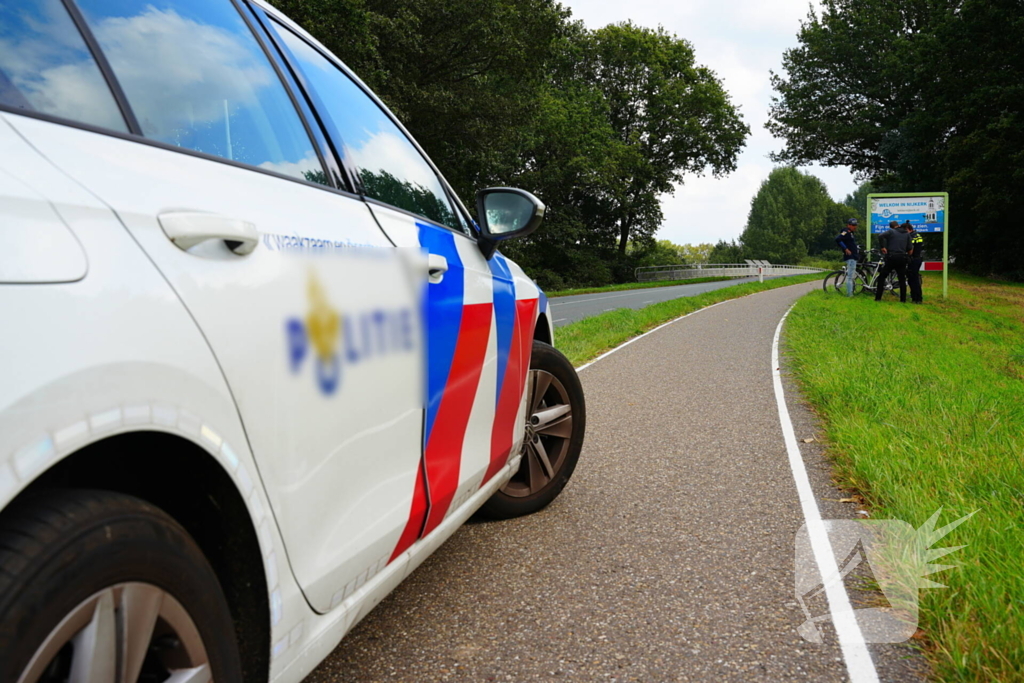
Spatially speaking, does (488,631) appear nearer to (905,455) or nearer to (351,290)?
(351,290)

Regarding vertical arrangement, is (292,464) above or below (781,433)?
above

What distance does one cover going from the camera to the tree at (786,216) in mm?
112012

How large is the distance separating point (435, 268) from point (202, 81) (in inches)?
36.3

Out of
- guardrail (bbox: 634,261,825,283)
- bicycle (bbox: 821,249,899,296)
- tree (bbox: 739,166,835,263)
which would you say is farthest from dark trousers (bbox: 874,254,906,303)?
tree (bbox: 739,166,835,263)

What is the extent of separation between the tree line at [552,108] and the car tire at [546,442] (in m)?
14.5

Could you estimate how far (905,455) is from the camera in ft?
16.6

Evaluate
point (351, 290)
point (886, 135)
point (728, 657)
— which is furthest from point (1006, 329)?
point (886, 135)

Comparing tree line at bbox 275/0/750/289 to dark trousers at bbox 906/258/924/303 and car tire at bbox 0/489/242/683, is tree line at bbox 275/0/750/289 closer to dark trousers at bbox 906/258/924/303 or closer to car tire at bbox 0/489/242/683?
dark trousers at bbox 906/258/924/303

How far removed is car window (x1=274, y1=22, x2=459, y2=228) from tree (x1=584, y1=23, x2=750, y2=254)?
144 ft

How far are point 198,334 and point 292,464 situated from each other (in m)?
0.40

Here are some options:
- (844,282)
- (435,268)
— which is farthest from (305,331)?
(844,282)

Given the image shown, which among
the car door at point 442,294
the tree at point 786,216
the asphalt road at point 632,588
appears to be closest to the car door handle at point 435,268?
the car door at point 442,294

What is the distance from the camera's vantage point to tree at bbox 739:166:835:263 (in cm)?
11201

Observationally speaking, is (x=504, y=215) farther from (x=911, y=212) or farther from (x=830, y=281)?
(x=830, y=281)
